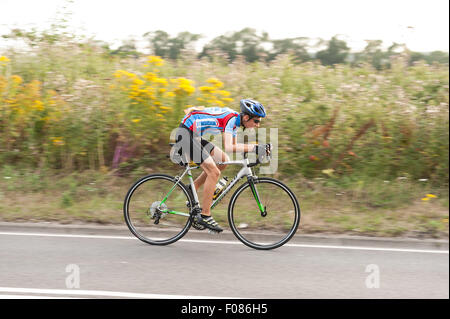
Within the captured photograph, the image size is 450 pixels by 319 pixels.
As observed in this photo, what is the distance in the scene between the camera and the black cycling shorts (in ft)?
20.1

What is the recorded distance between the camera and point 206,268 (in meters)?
5.51

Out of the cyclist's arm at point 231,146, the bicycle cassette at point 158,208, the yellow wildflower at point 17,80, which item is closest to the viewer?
the cyclist's arm at point 231,146

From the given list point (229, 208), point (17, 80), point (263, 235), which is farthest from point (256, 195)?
point (17, 80)

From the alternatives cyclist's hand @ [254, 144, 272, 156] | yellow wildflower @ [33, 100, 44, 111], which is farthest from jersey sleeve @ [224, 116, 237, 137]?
yellow wildflower @ [33, 100, 44, 111]

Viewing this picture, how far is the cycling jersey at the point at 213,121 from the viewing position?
5.93m

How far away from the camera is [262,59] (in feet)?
40.8

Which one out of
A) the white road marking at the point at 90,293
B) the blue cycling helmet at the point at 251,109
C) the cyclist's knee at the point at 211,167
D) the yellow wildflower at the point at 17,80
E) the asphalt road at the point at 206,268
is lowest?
the white road marking at the point at 90,293

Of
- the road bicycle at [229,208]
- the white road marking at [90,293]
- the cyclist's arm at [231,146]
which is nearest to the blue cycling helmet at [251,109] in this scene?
the cyclist's arm at [231,146]

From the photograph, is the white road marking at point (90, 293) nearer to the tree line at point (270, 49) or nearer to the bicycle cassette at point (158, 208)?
the bicycle cassette at point (158, 208)

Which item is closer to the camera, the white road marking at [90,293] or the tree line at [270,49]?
the white road marking at [90,293]

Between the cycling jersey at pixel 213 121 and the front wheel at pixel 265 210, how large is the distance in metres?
0.75

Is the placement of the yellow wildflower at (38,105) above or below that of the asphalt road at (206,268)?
above

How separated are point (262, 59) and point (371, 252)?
7.27 metres

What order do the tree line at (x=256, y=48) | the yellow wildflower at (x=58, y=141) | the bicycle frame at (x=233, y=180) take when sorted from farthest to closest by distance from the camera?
the tree line at (x=256, y=48) → the yellow wildflower at (x=58, y=141) → the bicycle frame at (x=233, y=180)
